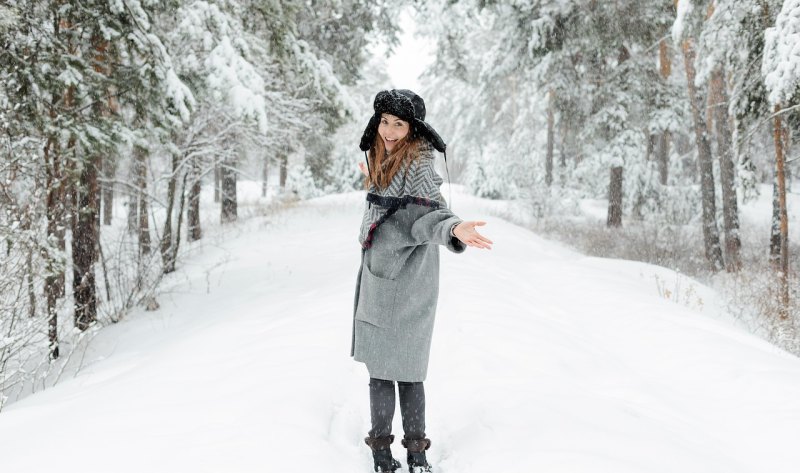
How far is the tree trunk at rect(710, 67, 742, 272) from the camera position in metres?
10.4

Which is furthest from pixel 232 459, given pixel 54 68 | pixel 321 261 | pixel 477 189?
pixel 477 189

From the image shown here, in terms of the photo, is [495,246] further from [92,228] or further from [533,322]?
[92,228]

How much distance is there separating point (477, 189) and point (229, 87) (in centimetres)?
2827

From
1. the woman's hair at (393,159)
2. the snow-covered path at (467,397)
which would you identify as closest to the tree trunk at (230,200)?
the snow-covered path at (467,397)

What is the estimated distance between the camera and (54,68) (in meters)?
5.53

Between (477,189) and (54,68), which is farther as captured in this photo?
(477,189)

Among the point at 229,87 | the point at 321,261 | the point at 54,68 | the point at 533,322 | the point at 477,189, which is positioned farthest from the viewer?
the point at 477,189

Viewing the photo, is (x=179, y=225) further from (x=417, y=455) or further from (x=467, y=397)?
(x=417, y=455)

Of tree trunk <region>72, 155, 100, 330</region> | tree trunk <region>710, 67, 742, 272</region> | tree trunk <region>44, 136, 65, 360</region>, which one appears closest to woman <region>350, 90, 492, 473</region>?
tree trunk <region>44, 136, 65, 360</region>

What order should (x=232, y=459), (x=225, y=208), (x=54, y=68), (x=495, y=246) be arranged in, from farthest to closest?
1. (x=225, y=208)
2. (x=495, y=246)
3. (x=54, y=68)
4. (x=232, y=459)

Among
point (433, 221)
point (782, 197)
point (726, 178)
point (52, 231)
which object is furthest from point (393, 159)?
point (726, 178)

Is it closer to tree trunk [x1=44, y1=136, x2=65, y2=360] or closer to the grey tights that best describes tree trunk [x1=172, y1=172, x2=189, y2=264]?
tree trunk [x1=44, y1=136, x2=65, y2=360]

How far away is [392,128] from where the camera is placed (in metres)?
2.47

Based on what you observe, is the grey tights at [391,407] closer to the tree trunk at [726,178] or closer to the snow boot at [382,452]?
the snow boot at [382,452]
